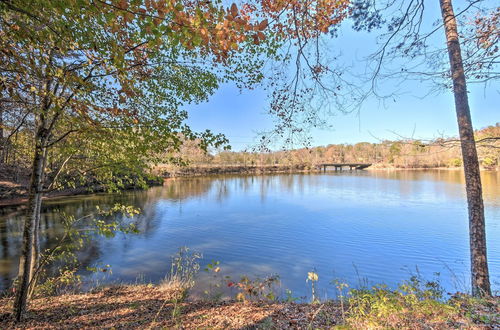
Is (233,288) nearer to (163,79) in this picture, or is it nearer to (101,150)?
(101,150)

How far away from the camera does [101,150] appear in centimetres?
441

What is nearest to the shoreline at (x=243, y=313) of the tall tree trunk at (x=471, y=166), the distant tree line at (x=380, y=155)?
the tall tree trunk at (x=471, y=166)

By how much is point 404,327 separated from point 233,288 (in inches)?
196

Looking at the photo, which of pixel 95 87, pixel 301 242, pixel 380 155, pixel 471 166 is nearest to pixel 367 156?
pixel 380 155

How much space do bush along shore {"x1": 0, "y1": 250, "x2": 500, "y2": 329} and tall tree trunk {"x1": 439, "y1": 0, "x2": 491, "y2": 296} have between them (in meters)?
0.74

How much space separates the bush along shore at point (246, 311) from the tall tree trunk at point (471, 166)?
738 mm

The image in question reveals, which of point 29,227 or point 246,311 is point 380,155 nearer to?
point 246,311

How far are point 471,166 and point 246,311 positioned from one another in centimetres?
517

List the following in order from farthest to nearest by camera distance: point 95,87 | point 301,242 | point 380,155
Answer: point 380,155
point 301,242
point 95,87

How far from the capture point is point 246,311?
14.5ft

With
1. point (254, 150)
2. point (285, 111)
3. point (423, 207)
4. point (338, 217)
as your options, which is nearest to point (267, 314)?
point (254, 150)

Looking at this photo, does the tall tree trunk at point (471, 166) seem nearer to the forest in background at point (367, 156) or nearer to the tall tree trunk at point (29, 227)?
Answer: the forest in background at point (367, 156)

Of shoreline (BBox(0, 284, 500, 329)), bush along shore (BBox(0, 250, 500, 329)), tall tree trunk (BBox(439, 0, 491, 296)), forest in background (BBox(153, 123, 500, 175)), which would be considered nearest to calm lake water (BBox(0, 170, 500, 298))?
tall tree trunk (BBox(439, 0, 491, 296))

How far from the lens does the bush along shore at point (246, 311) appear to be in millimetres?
3021
